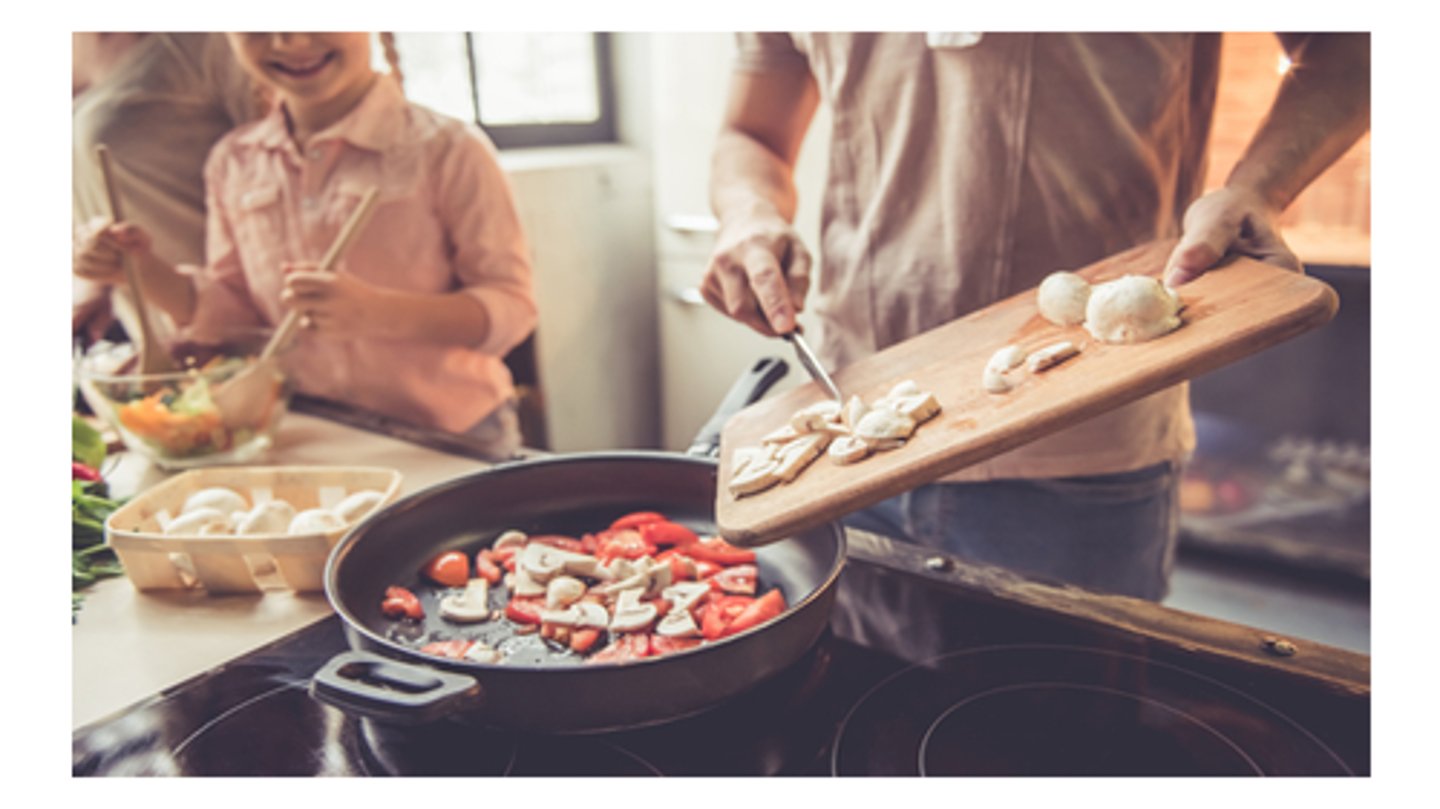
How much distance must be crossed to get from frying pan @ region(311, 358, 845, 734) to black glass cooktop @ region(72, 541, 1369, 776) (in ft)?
0.11

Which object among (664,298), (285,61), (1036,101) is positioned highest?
(285,61)

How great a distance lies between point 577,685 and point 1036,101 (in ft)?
2.27

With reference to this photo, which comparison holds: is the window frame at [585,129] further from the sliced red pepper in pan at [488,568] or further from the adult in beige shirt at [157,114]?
the sliced red pepper in pan at [488,568]

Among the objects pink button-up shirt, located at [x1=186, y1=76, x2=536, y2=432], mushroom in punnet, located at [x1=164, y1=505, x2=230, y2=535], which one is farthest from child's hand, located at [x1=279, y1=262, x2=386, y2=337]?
mushroom in punnet, located at [x1=164, y1=505, x2=230, y2=535]

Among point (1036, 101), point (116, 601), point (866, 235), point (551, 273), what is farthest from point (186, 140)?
point (1036, 101)

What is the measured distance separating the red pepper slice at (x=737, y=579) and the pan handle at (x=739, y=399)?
0.38ft

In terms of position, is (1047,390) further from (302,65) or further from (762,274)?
(302,65)

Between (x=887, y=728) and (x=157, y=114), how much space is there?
1564 mm

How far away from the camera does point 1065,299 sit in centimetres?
76

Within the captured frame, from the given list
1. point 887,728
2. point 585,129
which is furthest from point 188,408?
point 585,129

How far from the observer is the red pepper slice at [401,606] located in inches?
30.8

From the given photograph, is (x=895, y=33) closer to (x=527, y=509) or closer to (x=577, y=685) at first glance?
(x=527, y=509)

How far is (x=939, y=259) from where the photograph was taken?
1.00 m

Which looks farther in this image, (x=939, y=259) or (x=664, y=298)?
(x=664, y=298)
